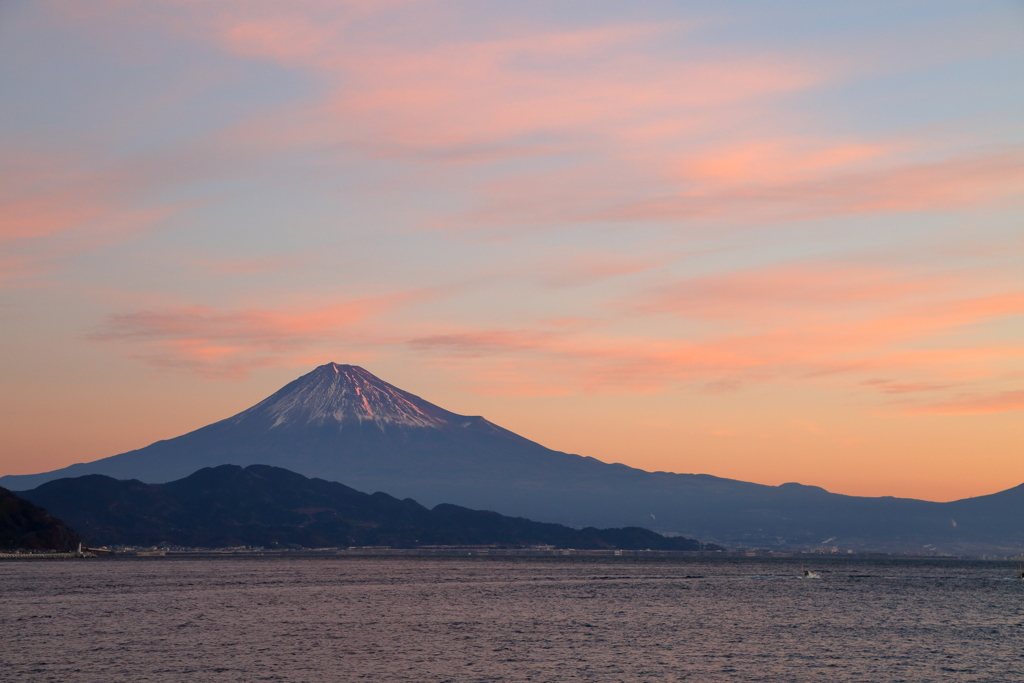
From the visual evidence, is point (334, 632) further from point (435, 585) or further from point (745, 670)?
point (435, 585)

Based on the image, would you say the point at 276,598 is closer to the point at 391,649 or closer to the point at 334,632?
the point at 334,632

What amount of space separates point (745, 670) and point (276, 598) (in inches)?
3312

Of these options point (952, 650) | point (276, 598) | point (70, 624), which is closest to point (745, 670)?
point (952, 650)

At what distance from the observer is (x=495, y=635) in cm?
8950

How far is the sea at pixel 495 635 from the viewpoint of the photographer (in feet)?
222

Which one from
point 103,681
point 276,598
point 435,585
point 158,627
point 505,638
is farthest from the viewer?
point 435,585

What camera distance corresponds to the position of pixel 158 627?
310 ft

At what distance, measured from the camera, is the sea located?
6762 cm

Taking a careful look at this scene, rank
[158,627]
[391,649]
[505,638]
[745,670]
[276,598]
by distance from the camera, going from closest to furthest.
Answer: [745,670]
[391,649]
[505,638]
[158,627]
[276,598]

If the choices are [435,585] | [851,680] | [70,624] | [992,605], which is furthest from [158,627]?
[992,605]

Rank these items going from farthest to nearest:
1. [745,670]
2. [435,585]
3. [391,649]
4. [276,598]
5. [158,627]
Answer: [435,585]
[276,598]
[158,627]
[391,649]
[745,670]

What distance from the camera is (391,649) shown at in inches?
3110

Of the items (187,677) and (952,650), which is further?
(952,650)

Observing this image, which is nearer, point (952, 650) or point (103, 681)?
point (103, 681)
